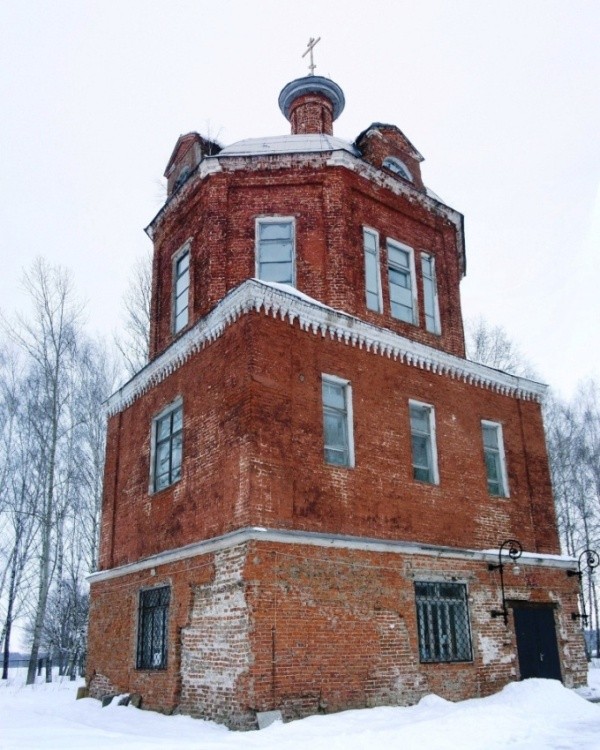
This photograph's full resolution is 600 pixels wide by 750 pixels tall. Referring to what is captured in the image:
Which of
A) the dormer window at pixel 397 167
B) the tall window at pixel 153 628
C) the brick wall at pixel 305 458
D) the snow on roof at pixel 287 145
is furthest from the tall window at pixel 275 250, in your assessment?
the tall window at pixel 153 628

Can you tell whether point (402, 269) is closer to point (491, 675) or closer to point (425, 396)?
point (425, 396)

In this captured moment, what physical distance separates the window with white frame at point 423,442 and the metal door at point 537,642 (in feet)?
9.57

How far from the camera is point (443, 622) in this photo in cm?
1161

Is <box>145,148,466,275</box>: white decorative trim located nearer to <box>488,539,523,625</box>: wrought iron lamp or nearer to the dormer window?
the dormer window

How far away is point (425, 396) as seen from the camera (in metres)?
13.0

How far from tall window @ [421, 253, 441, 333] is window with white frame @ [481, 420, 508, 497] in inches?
86.0

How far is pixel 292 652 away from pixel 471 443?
5.69 metres

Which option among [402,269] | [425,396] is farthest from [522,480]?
[402,269]

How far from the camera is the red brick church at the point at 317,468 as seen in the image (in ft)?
32.9

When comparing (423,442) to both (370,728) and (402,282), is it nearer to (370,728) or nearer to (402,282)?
(402,282)

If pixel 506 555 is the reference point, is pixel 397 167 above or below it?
above

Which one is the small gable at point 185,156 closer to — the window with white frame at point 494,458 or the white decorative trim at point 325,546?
the white decorative trim at point 325,546

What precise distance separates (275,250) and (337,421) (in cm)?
368

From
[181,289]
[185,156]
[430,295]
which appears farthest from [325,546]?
[185,156]
